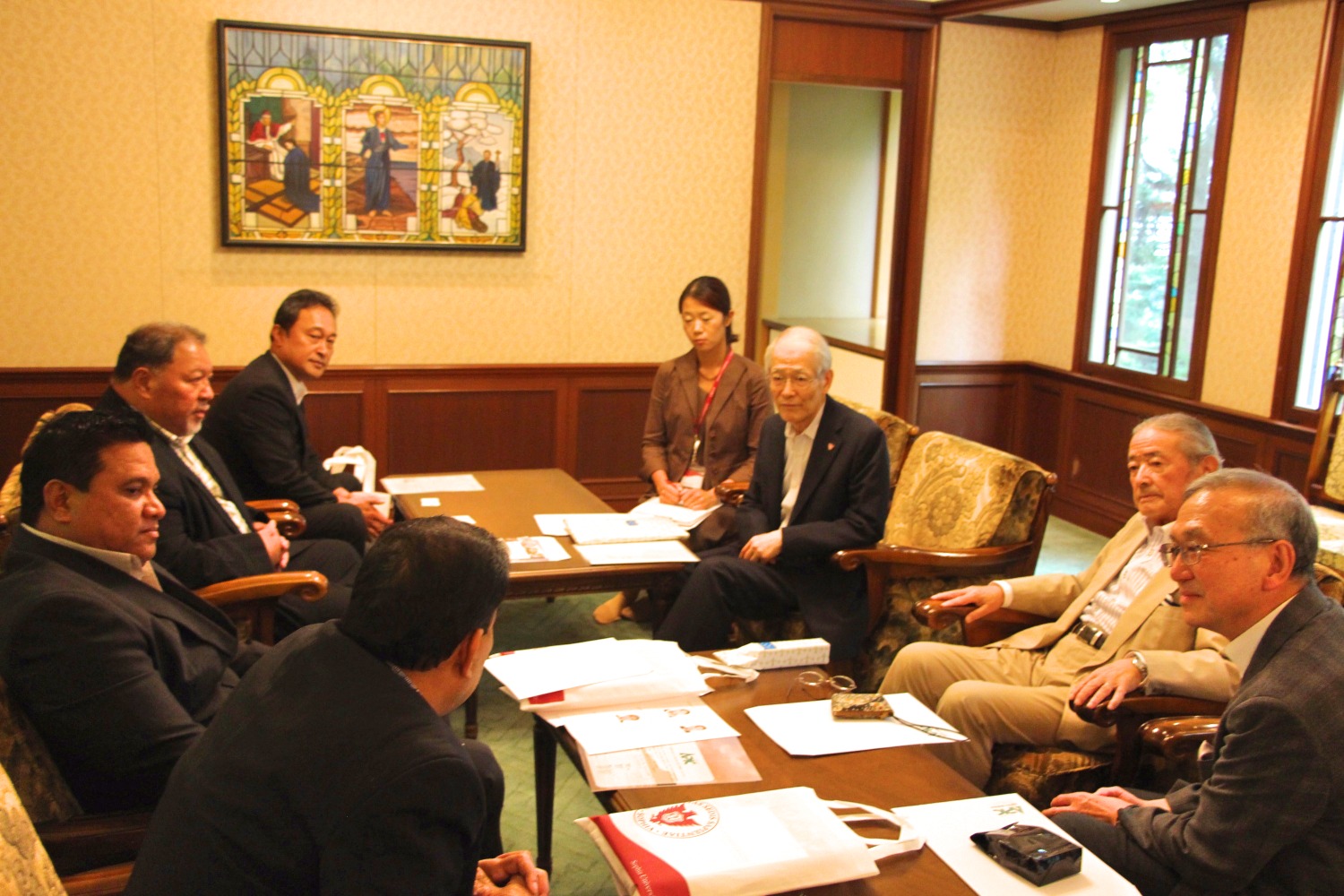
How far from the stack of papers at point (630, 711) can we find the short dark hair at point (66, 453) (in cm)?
86

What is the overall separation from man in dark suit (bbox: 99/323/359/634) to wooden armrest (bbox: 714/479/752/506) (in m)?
1.48

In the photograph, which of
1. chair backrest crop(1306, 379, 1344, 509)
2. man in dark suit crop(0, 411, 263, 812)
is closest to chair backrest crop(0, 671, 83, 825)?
man in dark suit crop(0, 411, 263, 812)

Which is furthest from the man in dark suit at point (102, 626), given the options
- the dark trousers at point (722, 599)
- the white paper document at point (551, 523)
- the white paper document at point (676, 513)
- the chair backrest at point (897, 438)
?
the chair backrest at point (897, 438)

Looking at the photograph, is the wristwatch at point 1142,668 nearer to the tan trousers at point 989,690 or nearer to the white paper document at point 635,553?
the tan trousers at point 989,690

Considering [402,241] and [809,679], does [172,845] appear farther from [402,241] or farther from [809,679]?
[402,241]

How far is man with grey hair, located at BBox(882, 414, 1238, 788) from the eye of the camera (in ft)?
8.25

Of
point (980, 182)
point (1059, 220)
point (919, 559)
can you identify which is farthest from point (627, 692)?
point (1059, 220)

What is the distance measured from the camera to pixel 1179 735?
2311mm

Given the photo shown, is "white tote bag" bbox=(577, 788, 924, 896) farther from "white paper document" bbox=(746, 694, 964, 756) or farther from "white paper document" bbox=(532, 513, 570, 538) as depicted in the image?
"white paper document" bbox=(532, 513, 570, 538)

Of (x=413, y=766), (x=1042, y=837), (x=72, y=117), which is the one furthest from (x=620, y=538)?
(x=72, y=117)

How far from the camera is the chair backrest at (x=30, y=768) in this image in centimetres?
189

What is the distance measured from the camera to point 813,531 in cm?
347

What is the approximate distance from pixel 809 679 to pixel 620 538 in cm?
110

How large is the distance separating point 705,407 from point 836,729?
84.1 inches
